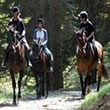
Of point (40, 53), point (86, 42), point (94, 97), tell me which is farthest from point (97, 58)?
point (94, 97)

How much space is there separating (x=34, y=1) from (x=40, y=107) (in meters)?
11.7

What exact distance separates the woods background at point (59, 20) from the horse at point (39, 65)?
5603mm

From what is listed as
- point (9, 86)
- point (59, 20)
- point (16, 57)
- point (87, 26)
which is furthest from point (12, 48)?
point (9, 86)

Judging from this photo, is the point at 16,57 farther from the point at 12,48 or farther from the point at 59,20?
the point at 59,20

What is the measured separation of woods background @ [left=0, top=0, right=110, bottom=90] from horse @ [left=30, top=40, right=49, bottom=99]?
5603 mm

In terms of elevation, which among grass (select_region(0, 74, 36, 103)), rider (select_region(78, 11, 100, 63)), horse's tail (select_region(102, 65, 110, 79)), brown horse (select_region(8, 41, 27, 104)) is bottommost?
grass (select_region(0, 74, 36, 103))

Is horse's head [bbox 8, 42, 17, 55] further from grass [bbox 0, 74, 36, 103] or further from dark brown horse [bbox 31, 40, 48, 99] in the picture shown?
grass [bbox 0, 74, 36, 103]

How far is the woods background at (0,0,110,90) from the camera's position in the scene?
Result: 24609 mm

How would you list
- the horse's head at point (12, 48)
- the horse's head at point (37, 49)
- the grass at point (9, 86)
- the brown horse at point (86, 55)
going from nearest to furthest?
1. the horse's head at point (12, 48)
2. the brown horse at point (86, 55)
3. the horse's head at point (37, 49)
4. the grass at point (9, 86)

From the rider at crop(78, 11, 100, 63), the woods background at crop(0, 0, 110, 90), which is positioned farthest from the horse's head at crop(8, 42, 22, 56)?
the woods background at crop(0, 0, 110, 90)

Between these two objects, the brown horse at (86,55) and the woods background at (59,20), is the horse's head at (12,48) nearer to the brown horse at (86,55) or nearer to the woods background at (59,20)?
the brown horse at (86,55)

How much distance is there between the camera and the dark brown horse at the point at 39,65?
17.8 m

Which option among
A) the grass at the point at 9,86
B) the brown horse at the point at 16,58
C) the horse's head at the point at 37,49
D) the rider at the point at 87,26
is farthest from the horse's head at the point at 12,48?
the grass at the point at 9,86

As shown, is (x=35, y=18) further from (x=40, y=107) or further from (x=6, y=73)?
(x=40, y=107)
